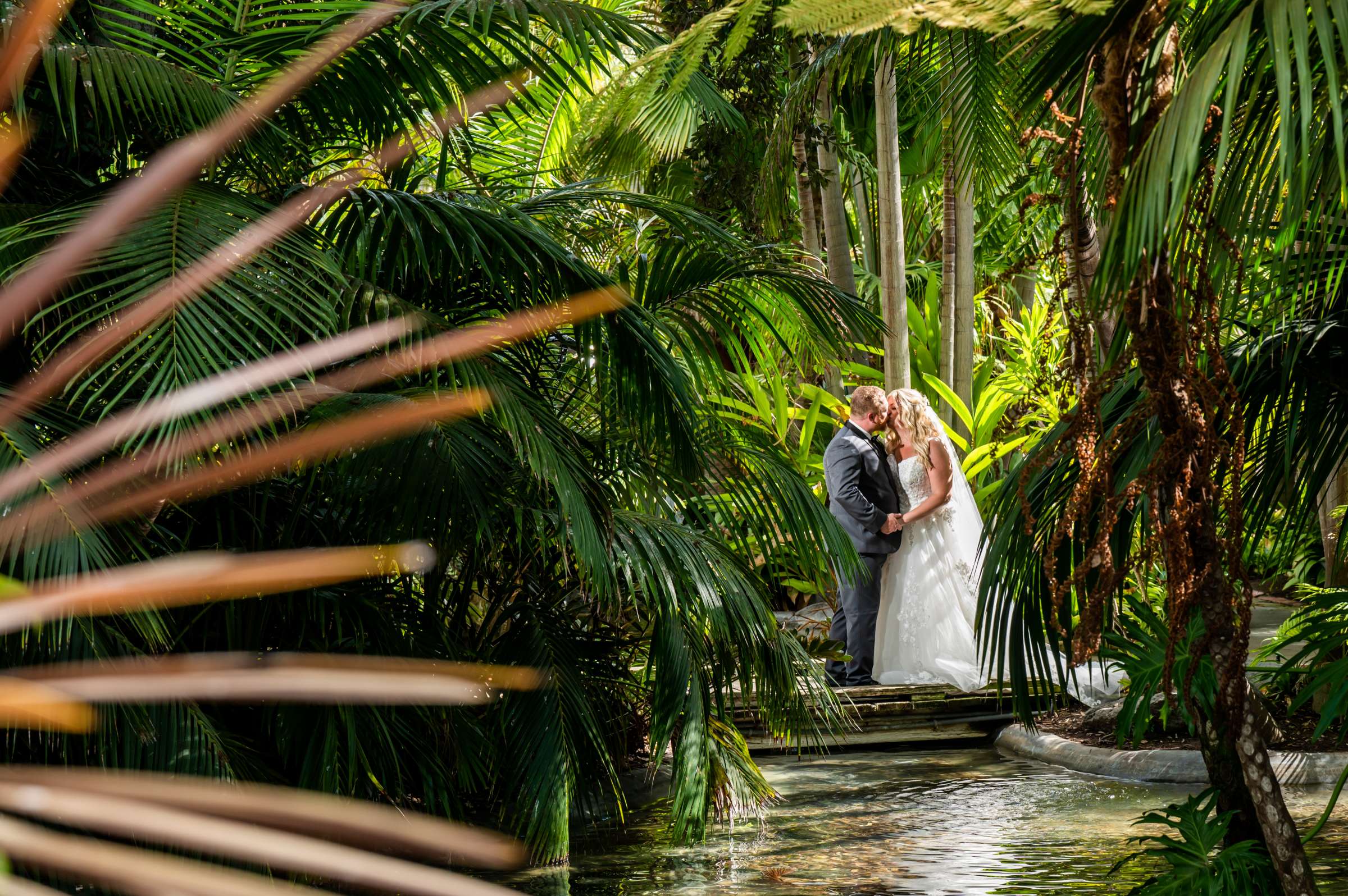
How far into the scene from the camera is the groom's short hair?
8.33 meters

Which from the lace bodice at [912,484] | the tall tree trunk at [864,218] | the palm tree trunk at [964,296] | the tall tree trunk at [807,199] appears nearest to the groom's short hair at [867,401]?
the lace bodice at [912,484]

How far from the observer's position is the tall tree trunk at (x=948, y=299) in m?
9.80

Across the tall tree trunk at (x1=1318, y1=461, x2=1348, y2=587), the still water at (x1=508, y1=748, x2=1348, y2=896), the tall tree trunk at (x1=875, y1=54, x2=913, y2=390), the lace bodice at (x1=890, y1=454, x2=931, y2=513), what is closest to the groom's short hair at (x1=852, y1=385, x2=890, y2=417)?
the lace bodice at (x1=890, y1=454, x2=931, y2=513)

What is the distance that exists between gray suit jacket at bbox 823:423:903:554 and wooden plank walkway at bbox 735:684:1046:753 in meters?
1.02

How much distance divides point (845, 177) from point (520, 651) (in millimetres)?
9513

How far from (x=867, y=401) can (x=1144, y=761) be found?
9.83ft

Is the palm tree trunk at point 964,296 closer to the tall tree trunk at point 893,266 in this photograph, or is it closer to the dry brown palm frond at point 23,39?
the tall tree trunk at point 893,266

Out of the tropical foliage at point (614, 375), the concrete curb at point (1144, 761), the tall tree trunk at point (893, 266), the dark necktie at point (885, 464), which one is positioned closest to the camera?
the tropical foliage at point (614, 375)

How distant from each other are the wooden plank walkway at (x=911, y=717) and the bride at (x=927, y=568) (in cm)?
25

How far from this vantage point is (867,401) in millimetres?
8328

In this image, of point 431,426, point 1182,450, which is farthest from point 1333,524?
point 431,426

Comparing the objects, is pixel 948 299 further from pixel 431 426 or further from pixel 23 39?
pixel 23 39

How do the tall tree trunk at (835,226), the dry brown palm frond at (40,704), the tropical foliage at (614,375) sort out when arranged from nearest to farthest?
the dry brown palm frond at (40,704), the tropical foliage at (614,375), the tall tree trunk at (835,226)

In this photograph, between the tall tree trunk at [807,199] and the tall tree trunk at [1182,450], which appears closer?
the tall tree trunk at [1182,450]
